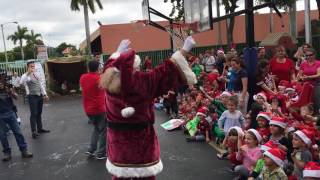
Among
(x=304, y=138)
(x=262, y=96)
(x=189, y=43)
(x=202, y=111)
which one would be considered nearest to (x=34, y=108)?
(x=202, y=111)

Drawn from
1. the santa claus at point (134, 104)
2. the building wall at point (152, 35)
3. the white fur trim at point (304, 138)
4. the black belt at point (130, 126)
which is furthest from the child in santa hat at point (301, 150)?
the building wall at point (152, 35)

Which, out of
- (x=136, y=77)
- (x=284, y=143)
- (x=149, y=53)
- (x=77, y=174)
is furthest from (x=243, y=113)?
(x=149, y=53)

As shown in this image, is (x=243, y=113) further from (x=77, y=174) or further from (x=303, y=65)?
(x=77, y=174)

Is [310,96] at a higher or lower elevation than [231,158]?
higher

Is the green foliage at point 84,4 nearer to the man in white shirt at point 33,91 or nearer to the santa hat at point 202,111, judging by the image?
the man in white shirt at point 33,91

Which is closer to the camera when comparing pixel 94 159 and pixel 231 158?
pixel 231 158

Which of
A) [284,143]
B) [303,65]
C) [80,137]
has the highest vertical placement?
[303,65]

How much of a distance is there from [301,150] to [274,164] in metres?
0.43

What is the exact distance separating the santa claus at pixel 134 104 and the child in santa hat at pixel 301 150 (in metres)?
1.84

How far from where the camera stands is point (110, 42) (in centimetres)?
3541

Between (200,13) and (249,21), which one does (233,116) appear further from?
(200,13)

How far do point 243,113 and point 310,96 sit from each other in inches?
48.2

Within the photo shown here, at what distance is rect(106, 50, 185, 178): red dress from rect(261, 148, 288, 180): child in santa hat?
4.76 ft

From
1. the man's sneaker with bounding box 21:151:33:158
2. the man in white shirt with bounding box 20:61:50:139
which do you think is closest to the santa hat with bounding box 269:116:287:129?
the man's sneaker with bounding box 21:151:33:158
